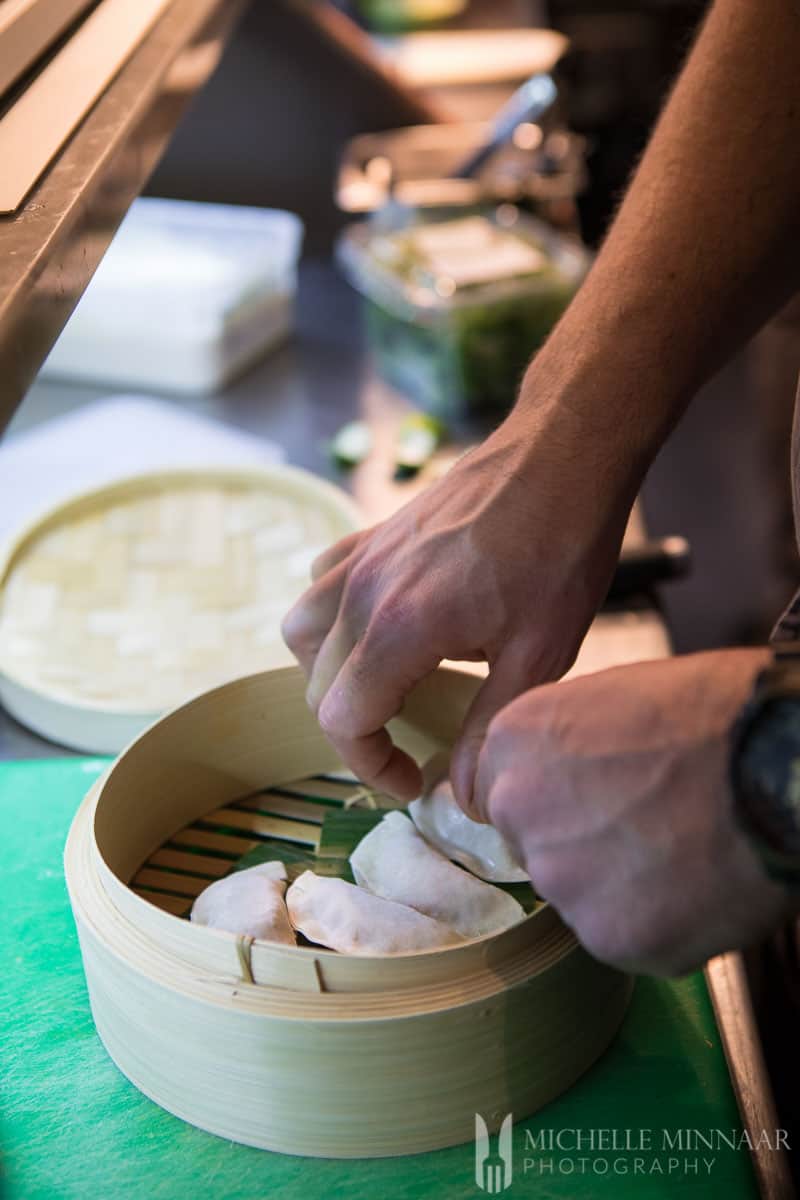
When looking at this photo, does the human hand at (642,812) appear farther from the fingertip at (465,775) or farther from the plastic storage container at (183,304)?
the plastic storage container at (183,304)

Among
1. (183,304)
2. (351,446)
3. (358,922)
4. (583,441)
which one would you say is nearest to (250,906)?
(358,922)

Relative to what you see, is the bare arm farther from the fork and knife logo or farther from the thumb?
the fork and knife logo

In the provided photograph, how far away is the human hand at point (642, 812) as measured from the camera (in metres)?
0.73

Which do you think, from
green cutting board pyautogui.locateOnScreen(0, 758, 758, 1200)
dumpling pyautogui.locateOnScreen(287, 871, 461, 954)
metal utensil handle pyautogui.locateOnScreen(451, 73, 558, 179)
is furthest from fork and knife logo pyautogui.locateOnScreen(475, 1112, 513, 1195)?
metal utensil handle pyautogui.locateOnScreen(451, 73, 558, 179)

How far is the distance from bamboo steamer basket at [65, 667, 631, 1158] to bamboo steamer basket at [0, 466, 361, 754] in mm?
405

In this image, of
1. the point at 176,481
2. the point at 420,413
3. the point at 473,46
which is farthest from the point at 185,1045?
the point at 473,46

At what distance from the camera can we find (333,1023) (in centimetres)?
87

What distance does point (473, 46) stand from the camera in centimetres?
358

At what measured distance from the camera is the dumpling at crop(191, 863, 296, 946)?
101cm

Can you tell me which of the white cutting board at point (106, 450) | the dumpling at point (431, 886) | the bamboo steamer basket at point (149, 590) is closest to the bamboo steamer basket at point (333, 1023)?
the dumpling at point (431, 886)

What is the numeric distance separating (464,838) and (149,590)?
70cm

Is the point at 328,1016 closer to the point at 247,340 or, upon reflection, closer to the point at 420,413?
the point at 420,413

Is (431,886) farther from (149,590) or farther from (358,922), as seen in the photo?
(149,590)

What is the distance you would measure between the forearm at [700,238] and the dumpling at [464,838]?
359 mm
